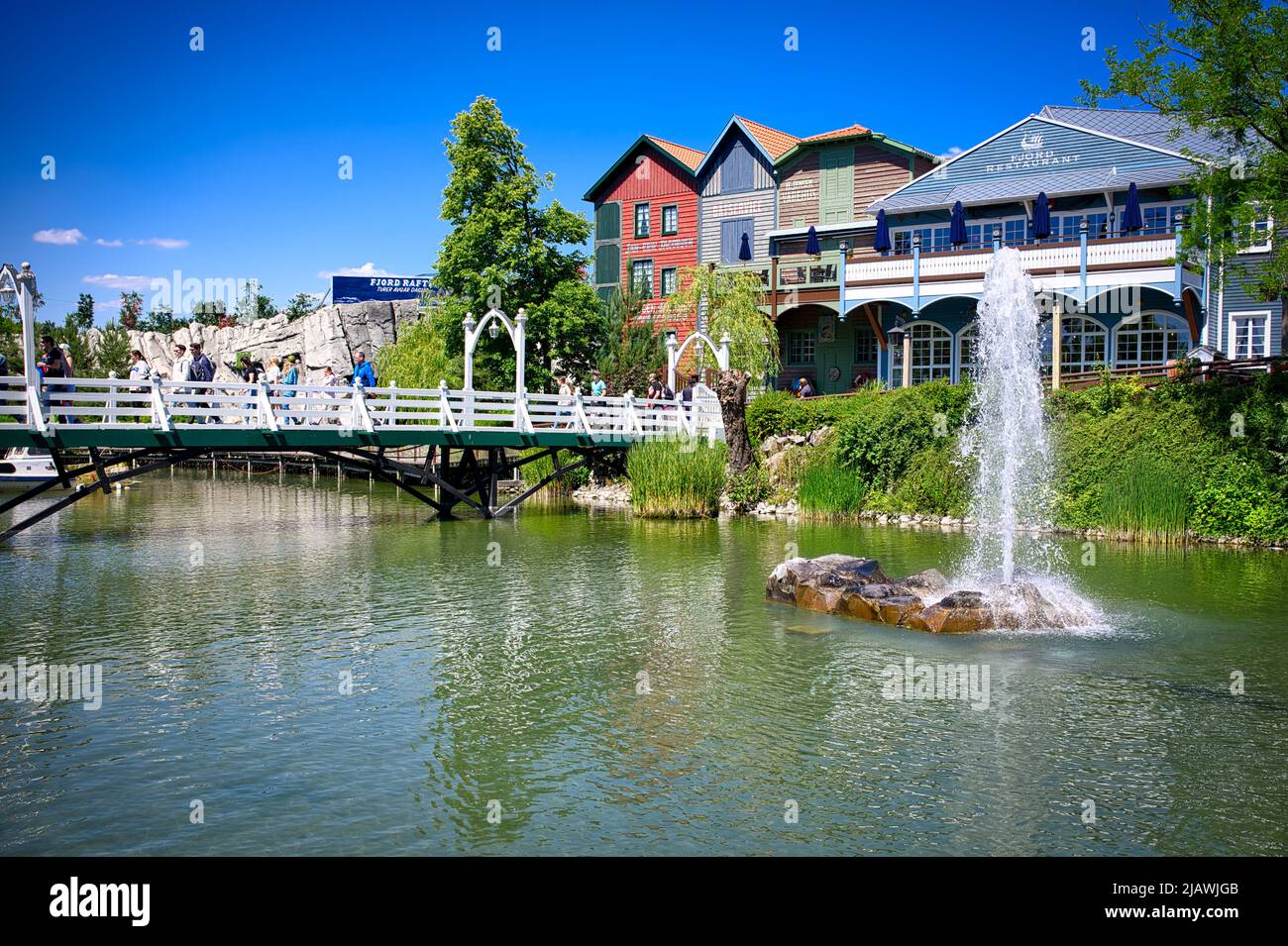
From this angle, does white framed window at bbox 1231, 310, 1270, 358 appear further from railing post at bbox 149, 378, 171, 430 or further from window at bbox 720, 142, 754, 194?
railing post at bbox 149, 378, 171, 430

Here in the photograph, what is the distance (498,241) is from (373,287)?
2790cm

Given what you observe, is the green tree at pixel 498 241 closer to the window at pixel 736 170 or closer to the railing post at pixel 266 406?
the window at pixel 736 170

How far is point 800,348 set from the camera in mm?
43688

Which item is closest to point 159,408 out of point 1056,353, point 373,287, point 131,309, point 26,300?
point 26,300

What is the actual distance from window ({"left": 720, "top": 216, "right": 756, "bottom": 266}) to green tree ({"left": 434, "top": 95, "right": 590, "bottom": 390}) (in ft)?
30.9

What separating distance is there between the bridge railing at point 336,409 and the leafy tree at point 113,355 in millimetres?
27202

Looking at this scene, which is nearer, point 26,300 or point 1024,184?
point 26,300

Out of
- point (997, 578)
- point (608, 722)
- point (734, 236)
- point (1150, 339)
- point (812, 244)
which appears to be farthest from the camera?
point (734, 236)

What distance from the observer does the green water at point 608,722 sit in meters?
7.20

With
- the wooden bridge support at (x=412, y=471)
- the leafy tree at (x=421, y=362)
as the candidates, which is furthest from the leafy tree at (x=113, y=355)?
the wooden bridge support at (x=412, y=471)

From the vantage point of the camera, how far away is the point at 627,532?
23688mm

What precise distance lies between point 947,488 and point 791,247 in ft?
66.6

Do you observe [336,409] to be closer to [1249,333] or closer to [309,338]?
[1249,333]
